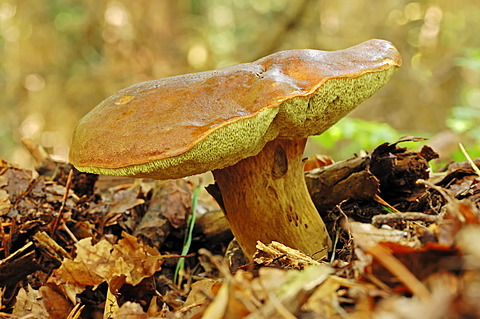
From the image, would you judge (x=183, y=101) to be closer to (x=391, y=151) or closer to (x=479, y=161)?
(x=391, y=151)

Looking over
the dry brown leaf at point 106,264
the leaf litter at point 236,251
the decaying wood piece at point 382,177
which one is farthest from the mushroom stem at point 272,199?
the dry brown leaf at point 106,264

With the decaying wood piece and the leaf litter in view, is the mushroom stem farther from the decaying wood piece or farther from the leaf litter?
the decaying wood piece

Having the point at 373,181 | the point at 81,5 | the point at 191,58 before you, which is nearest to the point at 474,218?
the point at 373,181

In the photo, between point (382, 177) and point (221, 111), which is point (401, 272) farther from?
point (382, 177)

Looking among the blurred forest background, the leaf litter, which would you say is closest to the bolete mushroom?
the leaf litter

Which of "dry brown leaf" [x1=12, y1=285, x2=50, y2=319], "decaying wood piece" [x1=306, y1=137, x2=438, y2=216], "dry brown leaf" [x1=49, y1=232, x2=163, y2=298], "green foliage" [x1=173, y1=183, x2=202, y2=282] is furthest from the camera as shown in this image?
"green foliage" [x1=173, y1=183, x2=202, y2=282]

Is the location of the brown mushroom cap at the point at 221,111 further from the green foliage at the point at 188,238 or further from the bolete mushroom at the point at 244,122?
the green foliage at the point at 188,238

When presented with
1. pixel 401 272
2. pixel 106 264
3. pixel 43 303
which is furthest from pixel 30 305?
pixel 401 272
